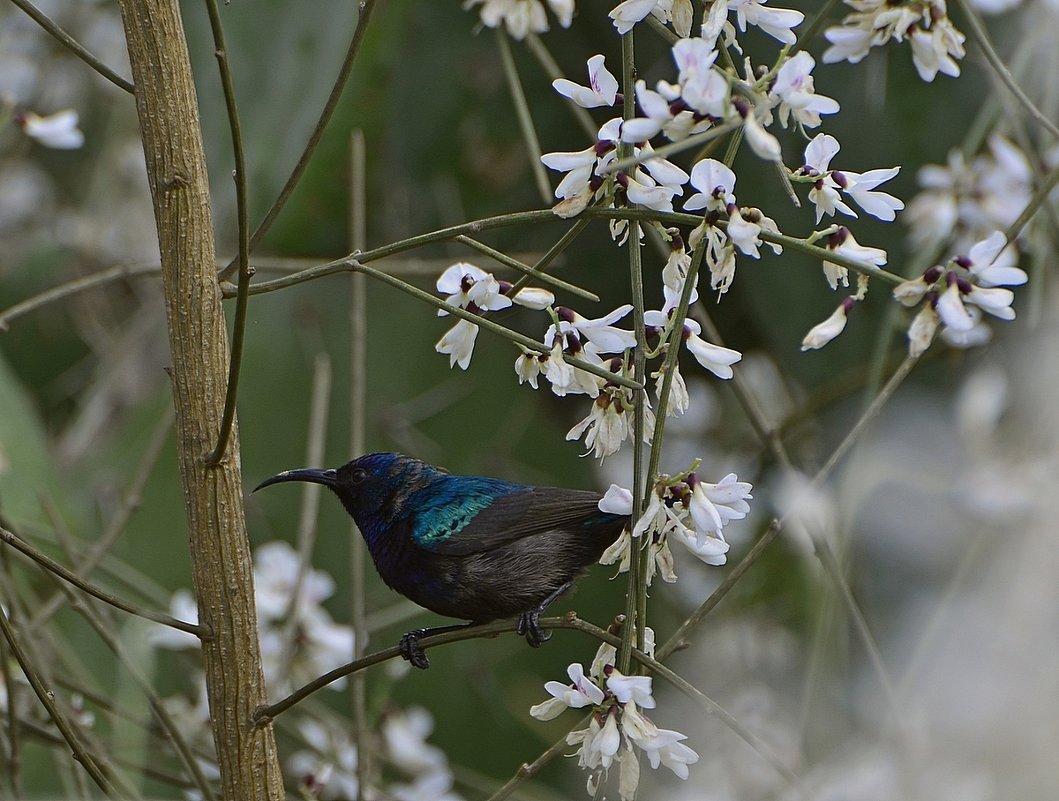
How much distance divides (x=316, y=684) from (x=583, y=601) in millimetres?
1471

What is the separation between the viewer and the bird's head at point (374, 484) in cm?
168

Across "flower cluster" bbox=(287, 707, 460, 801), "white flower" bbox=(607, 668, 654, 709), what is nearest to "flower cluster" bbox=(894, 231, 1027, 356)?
"white flower" bbox=(607, 668, 654, 709)

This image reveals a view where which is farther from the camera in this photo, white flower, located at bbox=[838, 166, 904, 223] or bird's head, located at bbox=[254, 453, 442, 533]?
bird's head, located at bbox=[254, 453, 442, 533]

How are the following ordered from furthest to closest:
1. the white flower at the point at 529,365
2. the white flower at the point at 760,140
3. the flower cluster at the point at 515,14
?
the flower cluster at the point at 515,14 < the white flower at the point at 529,365 < the white flower at the point at 760,140

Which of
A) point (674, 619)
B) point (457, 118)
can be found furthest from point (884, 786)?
point (457, 118)

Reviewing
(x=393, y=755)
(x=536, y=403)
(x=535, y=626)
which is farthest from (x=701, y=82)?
(x=536, y=403)

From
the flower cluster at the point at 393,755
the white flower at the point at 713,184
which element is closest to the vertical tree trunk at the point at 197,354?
the white flower at the point at 713,184

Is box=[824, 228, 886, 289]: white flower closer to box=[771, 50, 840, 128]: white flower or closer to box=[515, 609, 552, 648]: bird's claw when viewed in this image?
box=[771, 50, 840, 128]: white flower

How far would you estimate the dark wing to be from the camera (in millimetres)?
1514

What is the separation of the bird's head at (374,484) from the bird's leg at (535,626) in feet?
0.80

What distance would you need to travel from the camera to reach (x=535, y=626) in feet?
4.28

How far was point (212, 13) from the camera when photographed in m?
0.96

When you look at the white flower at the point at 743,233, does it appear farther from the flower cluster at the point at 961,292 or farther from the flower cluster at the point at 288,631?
the flower cluster at the point at 288,631

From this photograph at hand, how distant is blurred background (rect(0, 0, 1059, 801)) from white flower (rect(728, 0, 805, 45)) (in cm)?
104
